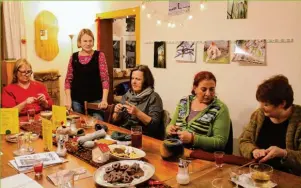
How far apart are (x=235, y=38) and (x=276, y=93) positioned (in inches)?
50.5

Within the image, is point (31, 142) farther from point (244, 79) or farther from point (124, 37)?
point (124, 37)

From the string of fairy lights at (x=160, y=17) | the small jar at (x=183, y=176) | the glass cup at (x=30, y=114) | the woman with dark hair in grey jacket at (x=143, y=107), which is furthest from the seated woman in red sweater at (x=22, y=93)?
the small jar at (x=183, y=176)

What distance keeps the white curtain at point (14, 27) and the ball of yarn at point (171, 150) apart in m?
3.52

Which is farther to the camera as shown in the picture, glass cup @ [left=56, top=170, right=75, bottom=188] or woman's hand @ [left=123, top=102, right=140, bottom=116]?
woman's hand @ [left=123, top=102, right=140, bottom=116]

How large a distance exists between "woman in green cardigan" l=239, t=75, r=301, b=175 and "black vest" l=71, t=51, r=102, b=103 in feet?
6.27

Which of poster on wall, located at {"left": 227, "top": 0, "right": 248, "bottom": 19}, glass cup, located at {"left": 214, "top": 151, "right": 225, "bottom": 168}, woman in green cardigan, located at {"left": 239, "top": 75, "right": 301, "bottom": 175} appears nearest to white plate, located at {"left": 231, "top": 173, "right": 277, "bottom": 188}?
glass cup, located at {"left": 214, "top": 151, "right": 225, "bottom": 168}

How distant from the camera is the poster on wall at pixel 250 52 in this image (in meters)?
2.79

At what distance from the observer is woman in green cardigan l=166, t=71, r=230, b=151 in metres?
2.00

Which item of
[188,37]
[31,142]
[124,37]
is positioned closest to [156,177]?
[31,142]

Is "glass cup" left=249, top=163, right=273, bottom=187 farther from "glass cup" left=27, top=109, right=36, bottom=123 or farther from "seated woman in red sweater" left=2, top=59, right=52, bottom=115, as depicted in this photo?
"seated woman in red sweater" left=2, top=59, right=52, bottom=115

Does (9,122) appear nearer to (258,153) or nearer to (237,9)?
(258,153)

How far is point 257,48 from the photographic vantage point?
2820mm

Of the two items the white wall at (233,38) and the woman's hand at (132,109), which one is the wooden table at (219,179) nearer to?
the woman's hand at (132,109)

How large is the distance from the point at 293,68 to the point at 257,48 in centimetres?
37
